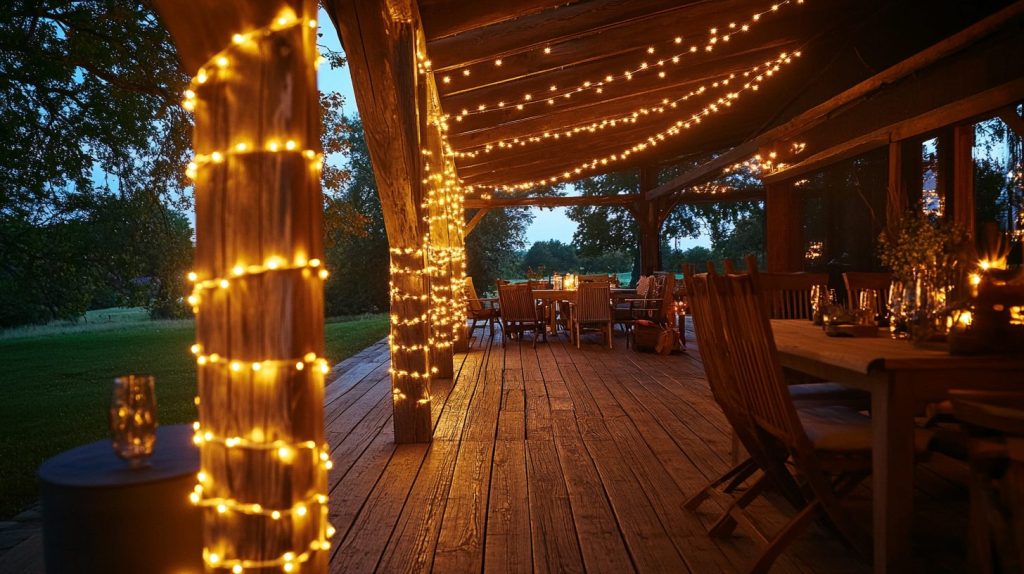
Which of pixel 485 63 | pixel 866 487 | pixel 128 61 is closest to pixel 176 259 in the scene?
pixel 128 61

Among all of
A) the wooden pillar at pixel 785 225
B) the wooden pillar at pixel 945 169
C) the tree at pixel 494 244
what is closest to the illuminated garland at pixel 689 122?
the wooden pillar at pixel 785 225

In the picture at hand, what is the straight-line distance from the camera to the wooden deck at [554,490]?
2.29 m

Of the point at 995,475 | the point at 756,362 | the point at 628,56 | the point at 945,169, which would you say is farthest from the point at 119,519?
the point at 945,169

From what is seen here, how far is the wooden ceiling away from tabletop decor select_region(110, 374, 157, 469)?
2973 millimetres

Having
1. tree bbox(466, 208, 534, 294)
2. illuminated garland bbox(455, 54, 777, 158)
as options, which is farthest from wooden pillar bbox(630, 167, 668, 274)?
tree bbox(466, 208, 534, 294)

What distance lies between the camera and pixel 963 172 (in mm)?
4953

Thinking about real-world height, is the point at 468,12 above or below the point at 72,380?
above

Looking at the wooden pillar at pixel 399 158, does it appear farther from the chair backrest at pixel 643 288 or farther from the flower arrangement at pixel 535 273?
the flower arrangement at pixel 535 273

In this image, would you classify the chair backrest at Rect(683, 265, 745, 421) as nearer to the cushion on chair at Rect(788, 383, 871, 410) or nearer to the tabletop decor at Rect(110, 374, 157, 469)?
the cushion on chair at Rect(788, 383, 871, 410)

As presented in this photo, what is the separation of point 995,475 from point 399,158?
3.24 metres

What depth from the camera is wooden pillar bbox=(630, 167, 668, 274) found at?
13180mm

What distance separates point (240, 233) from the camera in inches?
57.2

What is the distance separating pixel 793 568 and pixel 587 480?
114 centimetres

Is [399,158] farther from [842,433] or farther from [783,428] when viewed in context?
[842,433]
